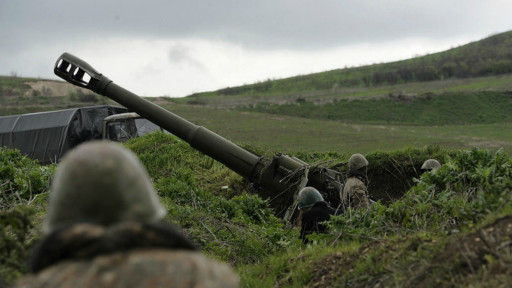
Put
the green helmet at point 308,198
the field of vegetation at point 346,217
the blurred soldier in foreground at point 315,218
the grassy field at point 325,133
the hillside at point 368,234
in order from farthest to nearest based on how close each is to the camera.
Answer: the grassy field at point 325,133
the green helmet at point 308,198
the blurred soldier in foreground at point 315,218
the field of vegetation at point 346,217
the hillside at point 368,234

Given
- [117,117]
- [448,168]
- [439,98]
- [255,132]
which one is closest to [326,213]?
[448,168]

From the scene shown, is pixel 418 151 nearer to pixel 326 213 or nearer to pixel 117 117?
pixel 326 213

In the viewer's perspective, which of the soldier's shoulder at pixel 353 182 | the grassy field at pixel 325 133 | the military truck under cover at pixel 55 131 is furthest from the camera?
the grassy field at pixel 325 133

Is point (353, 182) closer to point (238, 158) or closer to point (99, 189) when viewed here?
point (238, 158)

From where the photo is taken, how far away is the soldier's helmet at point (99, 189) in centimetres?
215

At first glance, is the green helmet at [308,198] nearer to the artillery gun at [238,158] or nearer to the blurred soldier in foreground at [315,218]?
the blurred soldier in foreground at [315,218]

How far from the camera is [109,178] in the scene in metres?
2.14

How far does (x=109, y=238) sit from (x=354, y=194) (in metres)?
7.43

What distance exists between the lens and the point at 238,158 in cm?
1155

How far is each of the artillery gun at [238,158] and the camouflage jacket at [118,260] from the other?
8.24m

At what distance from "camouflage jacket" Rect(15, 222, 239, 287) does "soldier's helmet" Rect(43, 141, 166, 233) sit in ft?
0.23

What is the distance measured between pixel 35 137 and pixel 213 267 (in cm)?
2422

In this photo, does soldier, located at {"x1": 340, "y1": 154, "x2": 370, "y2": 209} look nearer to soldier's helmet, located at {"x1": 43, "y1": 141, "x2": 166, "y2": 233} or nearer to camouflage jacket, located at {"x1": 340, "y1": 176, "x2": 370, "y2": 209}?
camouflage jacket, located at {"x1": 340, "y1": 176, "x2": 370, "y2": 209}

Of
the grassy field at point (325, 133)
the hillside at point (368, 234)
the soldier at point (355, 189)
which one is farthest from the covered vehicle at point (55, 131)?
the soldier at point (355, 189)
